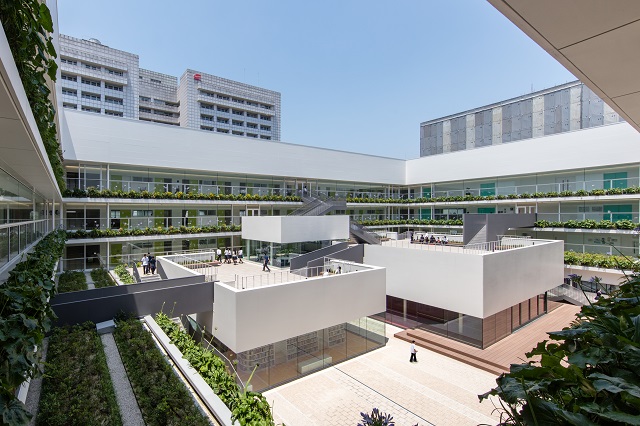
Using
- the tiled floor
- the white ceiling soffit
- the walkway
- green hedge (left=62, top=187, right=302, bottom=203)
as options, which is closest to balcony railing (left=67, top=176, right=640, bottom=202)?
green hedge (left=62, top=187, right=302, bottom=203)

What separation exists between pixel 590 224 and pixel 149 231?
111 feet

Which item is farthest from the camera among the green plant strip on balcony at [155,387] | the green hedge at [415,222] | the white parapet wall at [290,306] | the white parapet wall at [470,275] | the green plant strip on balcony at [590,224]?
the green hedge at [415,222]

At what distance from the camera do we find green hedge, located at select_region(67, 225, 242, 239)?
73.9ft

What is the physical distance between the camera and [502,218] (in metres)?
25.2

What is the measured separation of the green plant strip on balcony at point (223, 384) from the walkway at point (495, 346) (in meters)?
12.0

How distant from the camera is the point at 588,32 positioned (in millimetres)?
2570

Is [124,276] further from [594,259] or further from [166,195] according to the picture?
[594,259]

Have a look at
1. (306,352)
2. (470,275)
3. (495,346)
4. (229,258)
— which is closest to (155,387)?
(306,352)

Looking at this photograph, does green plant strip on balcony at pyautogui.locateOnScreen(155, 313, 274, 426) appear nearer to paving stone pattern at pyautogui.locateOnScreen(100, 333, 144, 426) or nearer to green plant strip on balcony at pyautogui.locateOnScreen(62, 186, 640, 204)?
paving stone pattern at pyautogui.locateOnScreen(100, 333, 144, 426)

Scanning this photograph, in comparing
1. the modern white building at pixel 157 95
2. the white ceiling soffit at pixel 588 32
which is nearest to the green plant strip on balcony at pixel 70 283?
the white ceiling soffit at pixel 588 32

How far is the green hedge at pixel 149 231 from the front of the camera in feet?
73.9

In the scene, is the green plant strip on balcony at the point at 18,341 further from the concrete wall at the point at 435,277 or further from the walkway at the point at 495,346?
the concrete wall at the point at 435,277

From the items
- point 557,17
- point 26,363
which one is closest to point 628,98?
point 557,17

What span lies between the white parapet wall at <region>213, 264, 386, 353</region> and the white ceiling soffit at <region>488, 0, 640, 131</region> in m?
11.5
